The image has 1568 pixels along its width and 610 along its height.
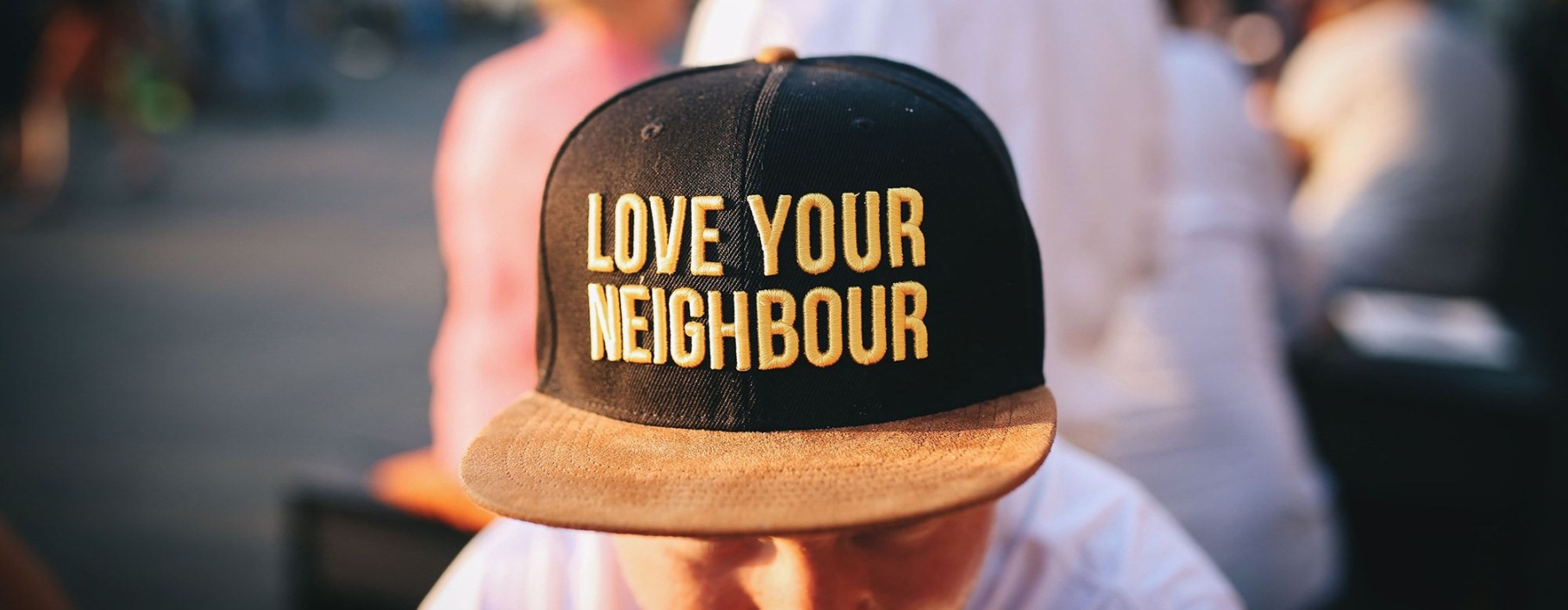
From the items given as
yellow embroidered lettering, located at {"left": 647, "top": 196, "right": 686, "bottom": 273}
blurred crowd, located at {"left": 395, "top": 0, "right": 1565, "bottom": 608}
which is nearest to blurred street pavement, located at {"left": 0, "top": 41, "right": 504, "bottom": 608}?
blurred crowd, located at {"left": 395, "top": 0, "right": 1565, "bottom": 608}

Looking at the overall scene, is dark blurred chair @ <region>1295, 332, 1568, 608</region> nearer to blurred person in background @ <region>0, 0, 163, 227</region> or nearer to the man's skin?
the man's skin

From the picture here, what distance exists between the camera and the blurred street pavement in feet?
12.5

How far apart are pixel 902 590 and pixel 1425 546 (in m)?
2.70

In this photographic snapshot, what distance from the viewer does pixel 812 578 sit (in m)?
0.99

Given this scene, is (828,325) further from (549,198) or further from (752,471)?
(549,198)

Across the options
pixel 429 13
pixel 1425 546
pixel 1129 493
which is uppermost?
pixel 429 13

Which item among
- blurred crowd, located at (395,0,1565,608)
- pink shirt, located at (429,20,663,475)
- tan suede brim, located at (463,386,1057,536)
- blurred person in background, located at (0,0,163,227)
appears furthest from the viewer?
blurred person in background, located at (0,0,163,227)

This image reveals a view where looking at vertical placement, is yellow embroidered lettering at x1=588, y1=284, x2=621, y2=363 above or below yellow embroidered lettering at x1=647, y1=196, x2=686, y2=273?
below

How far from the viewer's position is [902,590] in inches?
41.1

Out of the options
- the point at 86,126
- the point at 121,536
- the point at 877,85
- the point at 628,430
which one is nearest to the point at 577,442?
the point at 628,430

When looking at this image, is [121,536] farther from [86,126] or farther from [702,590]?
[86,126]

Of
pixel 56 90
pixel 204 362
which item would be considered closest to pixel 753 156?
pixel 204 362

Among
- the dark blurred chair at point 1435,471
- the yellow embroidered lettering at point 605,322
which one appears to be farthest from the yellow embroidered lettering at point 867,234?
the dark blurred chair at point 1435,471

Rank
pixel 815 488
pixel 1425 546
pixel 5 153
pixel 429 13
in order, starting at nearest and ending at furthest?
1. pixel 815 488
2. pixel 1425 546
3. pixel 5 153
4. pixel 429 13
